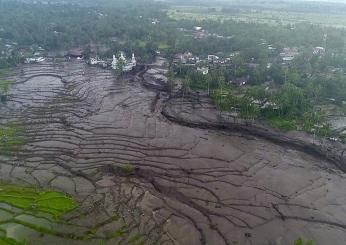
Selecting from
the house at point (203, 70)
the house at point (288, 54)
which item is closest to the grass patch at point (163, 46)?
the house at point (203, 70)

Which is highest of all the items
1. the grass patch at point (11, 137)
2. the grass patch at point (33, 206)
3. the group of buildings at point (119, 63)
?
the group of buildings at point (119, 63)

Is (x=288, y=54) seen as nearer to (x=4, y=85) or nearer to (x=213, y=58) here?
(x=213, y=58)

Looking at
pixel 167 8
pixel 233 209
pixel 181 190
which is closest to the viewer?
pixel 233 209

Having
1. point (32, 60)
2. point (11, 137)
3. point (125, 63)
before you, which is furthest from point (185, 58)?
point (11, 137)

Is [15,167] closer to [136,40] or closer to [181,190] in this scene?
[181,190]

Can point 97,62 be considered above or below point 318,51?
below

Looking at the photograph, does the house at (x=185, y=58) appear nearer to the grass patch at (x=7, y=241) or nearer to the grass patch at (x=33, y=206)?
the grass patch at (x=33, y=206)

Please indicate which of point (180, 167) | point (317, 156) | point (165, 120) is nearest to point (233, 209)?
point (180, 167)

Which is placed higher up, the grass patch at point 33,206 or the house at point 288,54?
the house at point 288,54
